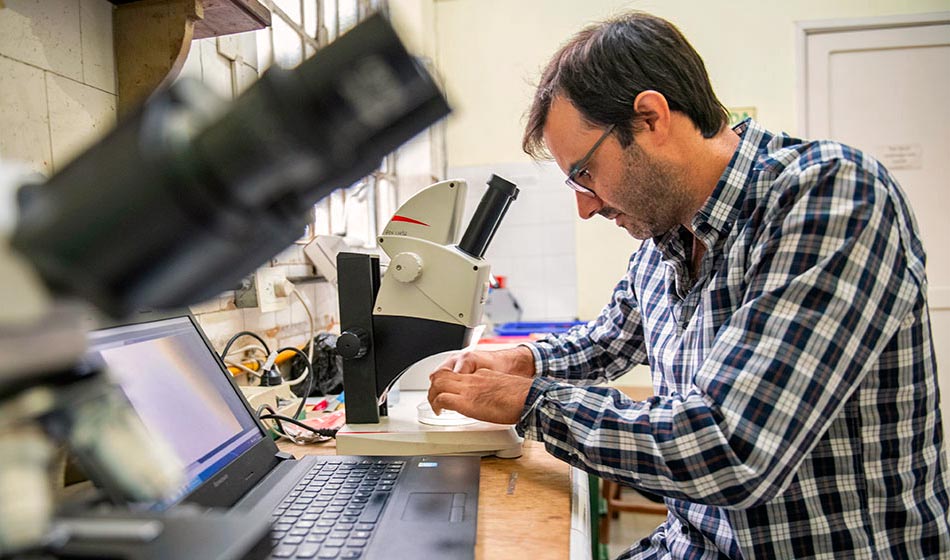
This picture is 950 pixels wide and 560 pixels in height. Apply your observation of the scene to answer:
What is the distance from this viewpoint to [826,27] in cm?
298

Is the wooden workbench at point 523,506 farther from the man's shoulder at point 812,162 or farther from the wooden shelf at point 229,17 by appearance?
the wooden shelf at point 229,17

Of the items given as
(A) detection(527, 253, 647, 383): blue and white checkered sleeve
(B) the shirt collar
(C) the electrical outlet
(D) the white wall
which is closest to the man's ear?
(B) the shirt collar

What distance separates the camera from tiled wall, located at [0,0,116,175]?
2.62 feet

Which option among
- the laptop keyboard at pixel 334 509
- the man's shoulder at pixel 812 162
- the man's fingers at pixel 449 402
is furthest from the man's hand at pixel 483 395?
the man's shoulder at pixel 812 162

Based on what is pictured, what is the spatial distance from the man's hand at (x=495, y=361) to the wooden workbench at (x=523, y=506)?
161mm

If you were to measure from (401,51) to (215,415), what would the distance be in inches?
25.4

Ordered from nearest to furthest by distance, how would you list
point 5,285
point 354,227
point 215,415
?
point 5,285 < point 215,415 < point 354,227

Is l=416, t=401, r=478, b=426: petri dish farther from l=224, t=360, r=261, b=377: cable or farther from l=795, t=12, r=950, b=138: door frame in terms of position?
l=795, t=12, r=950, b=138: door frame

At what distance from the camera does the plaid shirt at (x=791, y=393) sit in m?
0.69

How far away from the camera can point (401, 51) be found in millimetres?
260

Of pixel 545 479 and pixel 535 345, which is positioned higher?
pixel 535 345

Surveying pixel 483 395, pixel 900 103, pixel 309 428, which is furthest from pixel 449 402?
pixel 900 103

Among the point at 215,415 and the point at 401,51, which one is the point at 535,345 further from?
the point at 401,51

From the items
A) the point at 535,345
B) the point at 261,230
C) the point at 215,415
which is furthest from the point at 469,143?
the point at 261,230
